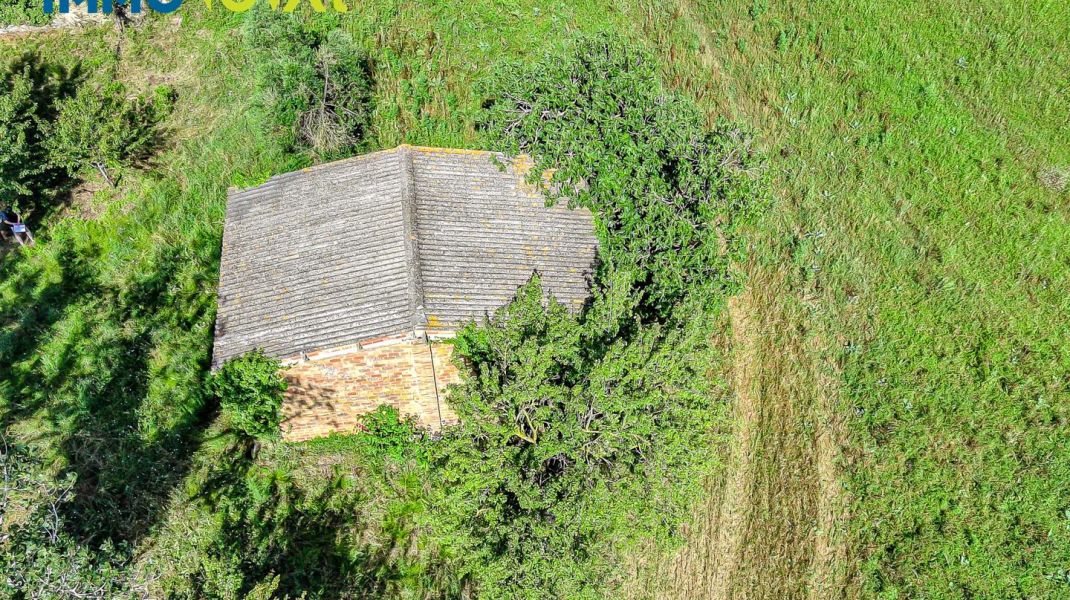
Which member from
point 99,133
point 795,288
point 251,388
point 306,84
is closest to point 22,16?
point 99,133

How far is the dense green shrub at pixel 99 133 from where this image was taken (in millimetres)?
19531

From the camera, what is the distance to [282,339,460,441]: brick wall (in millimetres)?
14625

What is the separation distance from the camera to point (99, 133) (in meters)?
20.0

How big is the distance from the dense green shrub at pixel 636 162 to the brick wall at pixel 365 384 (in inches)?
206

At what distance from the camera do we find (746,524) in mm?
17109

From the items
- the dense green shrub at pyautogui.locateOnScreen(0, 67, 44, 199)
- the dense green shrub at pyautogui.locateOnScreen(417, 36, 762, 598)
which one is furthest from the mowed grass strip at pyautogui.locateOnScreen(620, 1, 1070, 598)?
the dense green shrub at pyautogui.locateOnScreen(0, 67, 44, 199)

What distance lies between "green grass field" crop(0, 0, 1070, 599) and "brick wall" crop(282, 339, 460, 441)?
151cm

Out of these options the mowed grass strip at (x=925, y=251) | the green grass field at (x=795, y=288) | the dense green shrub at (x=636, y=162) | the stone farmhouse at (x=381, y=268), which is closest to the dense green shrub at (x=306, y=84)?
the green grass field at (x=795, y=288)

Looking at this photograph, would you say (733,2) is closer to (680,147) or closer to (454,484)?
(680,147)

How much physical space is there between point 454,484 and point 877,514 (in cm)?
1143

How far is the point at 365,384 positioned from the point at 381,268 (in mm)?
2818

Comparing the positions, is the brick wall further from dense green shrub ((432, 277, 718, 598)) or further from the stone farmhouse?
dense green shrub ((432, 277, 718, 598))

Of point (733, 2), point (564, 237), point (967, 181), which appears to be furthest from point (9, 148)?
point (967, 181)

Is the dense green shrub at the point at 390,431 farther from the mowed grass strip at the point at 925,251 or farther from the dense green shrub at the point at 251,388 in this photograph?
the mowed grass strip at the point at 925,251
